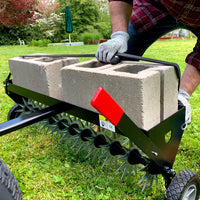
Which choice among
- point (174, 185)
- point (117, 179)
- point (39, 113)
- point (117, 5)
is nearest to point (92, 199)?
point (117, 179)

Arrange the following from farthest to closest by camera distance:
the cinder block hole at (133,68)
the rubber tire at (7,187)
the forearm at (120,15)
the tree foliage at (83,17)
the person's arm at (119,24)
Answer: the tree foliage at (83,17) < the forearm at (120,15) < the person's arm at (119,24) < the cinder block hole at (133,68) < the rubber tire at (7,187)

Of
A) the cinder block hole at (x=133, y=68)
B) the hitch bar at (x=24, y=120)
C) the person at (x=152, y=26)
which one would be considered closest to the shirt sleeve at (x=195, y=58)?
the person at (x=152, y=26)

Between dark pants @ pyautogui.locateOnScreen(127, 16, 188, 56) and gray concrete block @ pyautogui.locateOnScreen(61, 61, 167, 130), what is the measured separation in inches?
34.2

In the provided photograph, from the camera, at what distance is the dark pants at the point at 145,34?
2.06 metres

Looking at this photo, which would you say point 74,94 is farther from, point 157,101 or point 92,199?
point 92,199

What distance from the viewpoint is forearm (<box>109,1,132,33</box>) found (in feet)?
5.96

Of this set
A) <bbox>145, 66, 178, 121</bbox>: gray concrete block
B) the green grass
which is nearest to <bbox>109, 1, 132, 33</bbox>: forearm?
<bbox>145, 66, 178, 121</bbox>: gray concrete block

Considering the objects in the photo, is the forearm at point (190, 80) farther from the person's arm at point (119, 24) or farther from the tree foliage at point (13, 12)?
the tree foliage at point (13, 12)

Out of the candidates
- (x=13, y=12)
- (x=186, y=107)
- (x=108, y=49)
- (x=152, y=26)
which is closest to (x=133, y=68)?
(x=108, y=49)

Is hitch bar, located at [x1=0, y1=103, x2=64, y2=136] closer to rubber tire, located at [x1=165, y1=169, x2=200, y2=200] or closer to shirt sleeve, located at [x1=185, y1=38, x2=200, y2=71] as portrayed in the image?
rubber tire, located at [x1=165, y1=169, x2=200, y2=200]

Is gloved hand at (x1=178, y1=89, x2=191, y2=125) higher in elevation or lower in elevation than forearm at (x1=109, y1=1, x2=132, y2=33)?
lower

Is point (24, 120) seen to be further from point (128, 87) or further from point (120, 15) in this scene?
point (120, 15)

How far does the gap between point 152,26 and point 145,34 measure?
0.12 m

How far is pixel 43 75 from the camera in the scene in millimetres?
1615
